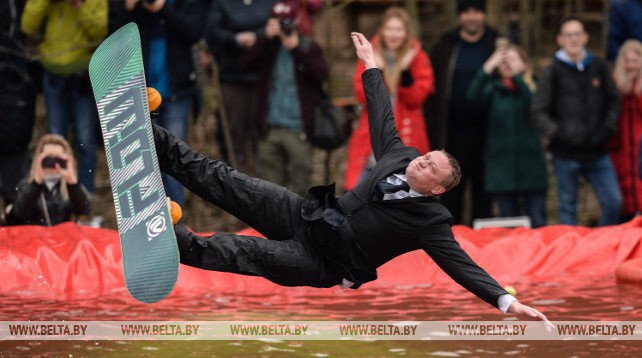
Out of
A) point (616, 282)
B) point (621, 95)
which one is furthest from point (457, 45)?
point (616, 282)

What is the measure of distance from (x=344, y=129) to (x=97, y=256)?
6.81 feet

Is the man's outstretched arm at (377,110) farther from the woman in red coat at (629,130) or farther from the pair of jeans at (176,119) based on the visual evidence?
the woman in red coat at (629,130)

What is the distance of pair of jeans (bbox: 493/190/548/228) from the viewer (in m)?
9.12

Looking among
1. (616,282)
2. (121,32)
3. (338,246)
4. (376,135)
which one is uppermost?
(121,32)

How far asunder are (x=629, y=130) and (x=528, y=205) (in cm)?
86

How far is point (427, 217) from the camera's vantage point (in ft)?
20.5

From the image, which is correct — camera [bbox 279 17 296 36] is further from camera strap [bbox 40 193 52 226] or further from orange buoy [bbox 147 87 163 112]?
orange buoy [bbox 147 87 163 112]

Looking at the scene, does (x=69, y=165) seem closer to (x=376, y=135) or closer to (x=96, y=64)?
(x=96, y=64)

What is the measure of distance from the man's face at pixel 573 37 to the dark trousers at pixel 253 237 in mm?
3215

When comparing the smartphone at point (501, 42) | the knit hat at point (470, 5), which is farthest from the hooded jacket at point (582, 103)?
the knit hat at point (470, 5)

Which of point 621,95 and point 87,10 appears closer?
point 87,10

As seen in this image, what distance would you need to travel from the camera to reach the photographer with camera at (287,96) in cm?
889

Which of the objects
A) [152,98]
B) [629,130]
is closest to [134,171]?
[152,98]

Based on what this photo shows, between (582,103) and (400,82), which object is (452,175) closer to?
(400,82)
